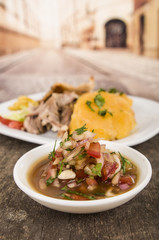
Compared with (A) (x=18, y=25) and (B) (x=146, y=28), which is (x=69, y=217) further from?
(B) (x=146, y=28)

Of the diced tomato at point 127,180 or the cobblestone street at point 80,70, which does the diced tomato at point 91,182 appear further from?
the cobblestone street at point 80,70

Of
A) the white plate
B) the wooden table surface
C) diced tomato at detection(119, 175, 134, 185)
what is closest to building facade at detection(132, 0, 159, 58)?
the white plate

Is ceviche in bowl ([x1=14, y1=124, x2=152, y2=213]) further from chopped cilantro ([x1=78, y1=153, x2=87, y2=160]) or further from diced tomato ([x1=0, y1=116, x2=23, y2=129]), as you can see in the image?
diced tomato ([x1=0, y1=116, x2=23, y2=129])

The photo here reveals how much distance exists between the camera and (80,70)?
4.35m

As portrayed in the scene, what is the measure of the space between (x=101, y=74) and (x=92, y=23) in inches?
62.2

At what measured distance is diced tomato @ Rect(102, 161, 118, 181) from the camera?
35.1 inches

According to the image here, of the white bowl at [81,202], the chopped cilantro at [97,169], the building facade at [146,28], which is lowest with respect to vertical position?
the white bowl at [81,202]

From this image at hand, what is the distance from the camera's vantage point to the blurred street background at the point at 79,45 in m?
3.57

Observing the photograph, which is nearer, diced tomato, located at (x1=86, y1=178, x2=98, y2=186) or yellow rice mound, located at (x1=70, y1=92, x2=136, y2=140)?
diced tomato, located at (x1=86, y1=178, x2=98, y2=186)

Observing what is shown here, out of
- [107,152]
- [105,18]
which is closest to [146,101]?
[107,152]

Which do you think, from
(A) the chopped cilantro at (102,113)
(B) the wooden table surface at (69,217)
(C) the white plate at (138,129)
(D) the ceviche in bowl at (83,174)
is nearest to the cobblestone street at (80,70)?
(C) the white plate at (138,129)

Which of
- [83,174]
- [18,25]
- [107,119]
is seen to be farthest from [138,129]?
[18,25]

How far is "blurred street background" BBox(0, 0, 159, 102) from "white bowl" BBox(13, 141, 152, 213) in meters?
2.11

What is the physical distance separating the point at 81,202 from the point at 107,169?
0.18m
